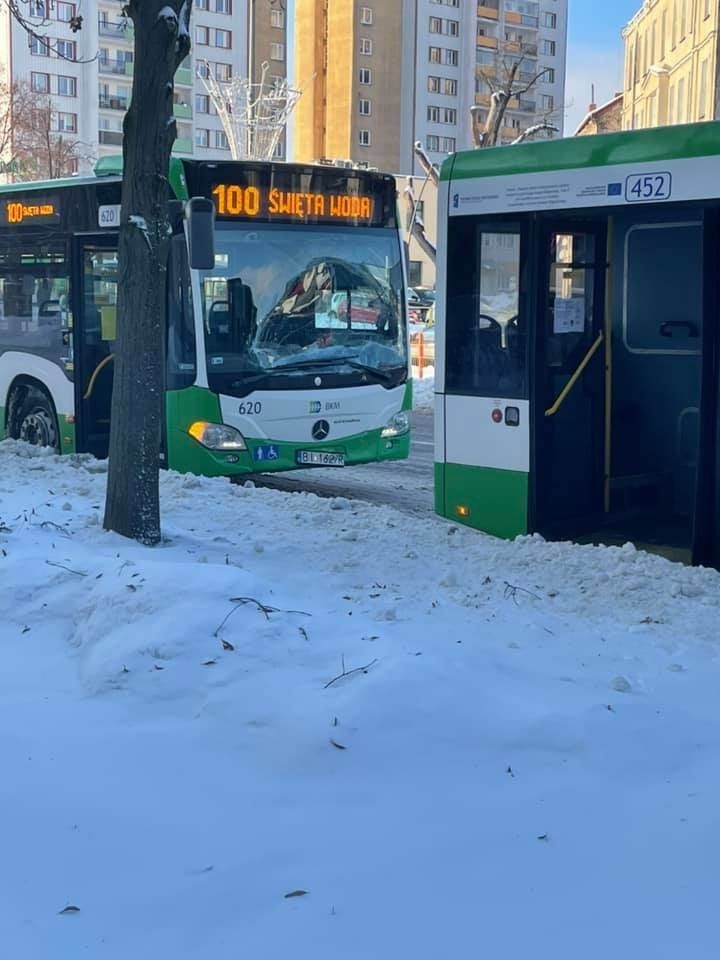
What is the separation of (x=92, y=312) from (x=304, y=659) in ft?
26.0

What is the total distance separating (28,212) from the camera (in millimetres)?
13070

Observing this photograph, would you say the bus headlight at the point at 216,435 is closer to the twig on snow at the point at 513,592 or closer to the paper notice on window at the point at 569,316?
the paper notice on window at the point at 569,316

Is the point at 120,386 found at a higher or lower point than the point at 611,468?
higher

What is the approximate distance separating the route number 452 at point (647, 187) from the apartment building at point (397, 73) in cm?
8488

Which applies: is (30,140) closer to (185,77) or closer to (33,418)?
(185,77)

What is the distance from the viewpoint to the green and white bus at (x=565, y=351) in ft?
27.7

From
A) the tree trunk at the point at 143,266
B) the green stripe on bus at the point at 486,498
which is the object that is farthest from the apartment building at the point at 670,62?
the tree trunk at the point at 143,266

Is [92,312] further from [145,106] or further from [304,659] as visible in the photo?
[304,659]

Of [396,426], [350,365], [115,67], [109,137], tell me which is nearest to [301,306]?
[350,365]

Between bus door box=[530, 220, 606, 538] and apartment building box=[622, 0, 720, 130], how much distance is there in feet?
131

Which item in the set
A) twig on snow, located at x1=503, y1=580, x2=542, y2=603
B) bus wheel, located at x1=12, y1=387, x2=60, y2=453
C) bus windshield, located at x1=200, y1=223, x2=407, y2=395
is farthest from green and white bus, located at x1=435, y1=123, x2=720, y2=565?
bus wheel, located at x1=12, y1=387, x2=60, y2=453

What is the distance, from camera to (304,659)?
533cm

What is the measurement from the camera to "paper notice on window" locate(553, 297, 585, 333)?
864 centimetres

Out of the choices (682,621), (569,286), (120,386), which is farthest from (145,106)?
(682,621)
